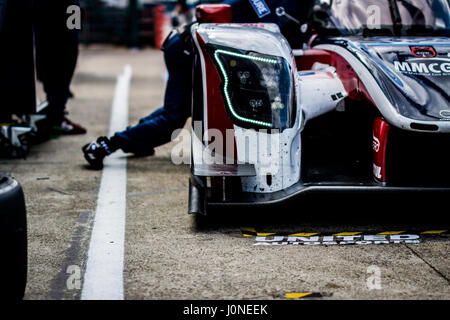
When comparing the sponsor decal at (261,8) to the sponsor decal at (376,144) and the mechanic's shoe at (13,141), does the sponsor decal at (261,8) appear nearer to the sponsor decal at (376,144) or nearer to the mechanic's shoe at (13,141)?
the sponsor decal at (376,144)

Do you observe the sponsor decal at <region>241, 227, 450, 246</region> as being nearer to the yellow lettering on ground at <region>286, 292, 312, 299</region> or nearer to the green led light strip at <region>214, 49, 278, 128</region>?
the green led light strip at <region>214, 49, 278, 128</region>

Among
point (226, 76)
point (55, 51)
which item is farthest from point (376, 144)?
point (55, 51)

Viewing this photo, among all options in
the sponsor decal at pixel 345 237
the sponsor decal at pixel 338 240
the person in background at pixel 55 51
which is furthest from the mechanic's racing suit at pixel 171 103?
the sponsor decal at pixel 338 240

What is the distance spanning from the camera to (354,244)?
12.5 feet

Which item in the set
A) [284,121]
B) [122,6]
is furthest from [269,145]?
[122,6]

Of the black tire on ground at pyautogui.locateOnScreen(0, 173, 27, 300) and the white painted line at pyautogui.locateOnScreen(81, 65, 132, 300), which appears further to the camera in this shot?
the white painted line at pyautogui.locateOnScreen(81, 65, 132, 300)

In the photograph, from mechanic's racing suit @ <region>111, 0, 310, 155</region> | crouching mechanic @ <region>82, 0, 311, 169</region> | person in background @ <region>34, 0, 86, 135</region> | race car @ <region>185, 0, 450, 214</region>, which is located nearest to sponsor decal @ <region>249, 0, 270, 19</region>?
crouching mechanic @ <region>82, 0, 311, 169</region>

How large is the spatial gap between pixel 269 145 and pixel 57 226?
1.30m

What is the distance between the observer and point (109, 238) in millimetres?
3953

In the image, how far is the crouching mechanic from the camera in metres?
5.17

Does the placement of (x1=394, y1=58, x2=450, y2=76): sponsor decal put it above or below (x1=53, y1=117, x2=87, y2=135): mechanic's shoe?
above

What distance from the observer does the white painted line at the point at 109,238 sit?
3.16 m

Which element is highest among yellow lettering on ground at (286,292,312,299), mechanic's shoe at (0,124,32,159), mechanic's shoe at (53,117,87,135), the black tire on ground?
the black tire on ground

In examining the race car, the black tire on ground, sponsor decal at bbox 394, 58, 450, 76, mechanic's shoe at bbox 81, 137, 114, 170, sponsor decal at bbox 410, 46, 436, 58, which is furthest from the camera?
mechanic's shoe at bbox 81, 137, 114, 170
